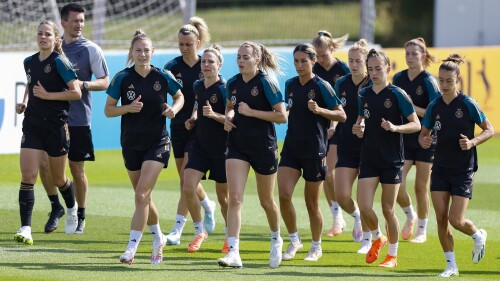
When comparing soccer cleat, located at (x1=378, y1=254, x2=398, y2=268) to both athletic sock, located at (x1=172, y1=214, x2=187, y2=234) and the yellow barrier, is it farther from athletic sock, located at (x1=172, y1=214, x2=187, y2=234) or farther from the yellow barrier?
the yellow barrier

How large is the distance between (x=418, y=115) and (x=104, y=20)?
42.6 ft

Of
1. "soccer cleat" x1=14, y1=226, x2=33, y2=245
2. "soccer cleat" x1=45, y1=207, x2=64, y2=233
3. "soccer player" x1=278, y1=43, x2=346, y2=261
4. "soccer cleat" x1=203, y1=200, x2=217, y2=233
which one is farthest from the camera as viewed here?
"soccer cleat" x1=203, y1=200, x2=217, y2=233

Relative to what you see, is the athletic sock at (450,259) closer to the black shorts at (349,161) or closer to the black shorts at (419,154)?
the black shorts at (349,161)

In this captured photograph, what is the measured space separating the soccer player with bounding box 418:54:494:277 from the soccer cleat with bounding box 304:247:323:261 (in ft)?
4.45

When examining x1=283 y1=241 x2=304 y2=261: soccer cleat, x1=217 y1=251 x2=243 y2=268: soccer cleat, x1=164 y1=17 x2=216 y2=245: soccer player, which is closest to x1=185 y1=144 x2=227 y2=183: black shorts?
x1=164 y1=17 x2=216 y2=245: soccer player

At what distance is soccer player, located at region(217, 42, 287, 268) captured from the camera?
442 inches

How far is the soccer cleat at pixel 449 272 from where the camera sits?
36.0 feet

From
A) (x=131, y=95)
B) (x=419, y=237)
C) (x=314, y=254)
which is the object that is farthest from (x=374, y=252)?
(x=131, y=95)

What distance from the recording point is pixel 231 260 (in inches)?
434

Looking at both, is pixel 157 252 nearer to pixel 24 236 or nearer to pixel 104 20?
pixel 24 236

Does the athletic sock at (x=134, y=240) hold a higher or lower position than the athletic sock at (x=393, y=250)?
higher

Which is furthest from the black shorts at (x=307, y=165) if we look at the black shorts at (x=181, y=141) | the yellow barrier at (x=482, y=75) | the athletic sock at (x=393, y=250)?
the yellow barrier at (x=482, y=75)

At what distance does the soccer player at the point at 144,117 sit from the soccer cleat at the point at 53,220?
2.15m

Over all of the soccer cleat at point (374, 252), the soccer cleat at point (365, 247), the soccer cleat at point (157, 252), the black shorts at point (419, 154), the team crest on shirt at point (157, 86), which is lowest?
the soccer cleat at point (365, 247)
